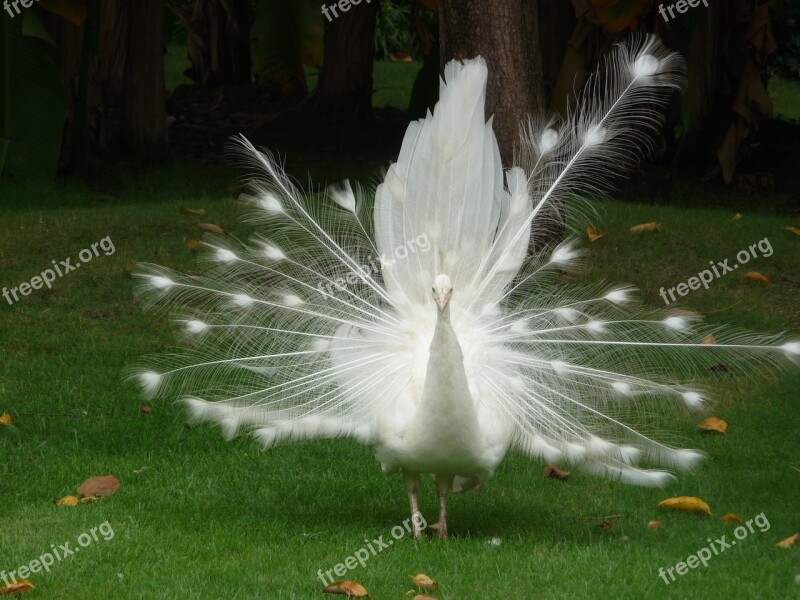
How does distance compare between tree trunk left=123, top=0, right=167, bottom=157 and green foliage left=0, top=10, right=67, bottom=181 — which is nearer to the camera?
green foliage left=0, top=10, right=67, bottom=181

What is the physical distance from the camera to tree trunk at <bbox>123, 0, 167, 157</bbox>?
10748 millimetres

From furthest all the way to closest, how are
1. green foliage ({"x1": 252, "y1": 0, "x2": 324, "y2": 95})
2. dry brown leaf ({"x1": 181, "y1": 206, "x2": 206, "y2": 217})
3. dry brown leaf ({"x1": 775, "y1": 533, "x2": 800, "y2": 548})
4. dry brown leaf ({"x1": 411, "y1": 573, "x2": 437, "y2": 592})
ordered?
green foliage ({"x1": 252, "y1": 0, "x2": 324, "y2": 95}), dry brown leaf ({"x1": 181, "y1": 206, "x2": 206, "y2": 217}), dry brown leaf ({"x1": 775, "y1": 533, "x2": 800, "y2": 548}), dry brown leaf ({"x1": 411, "y1": 573, "x2": 437, "y2": 592})

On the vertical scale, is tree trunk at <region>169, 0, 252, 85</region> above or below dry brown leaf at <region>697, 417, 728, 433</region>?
above

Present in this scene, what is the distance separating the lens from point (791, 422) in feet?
22.0

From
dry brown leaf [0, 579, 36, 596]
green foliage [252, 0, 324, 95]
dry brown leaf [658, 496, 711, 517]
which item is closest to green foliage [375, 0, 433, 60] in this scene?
green foliage [252, 0, 324, 95]

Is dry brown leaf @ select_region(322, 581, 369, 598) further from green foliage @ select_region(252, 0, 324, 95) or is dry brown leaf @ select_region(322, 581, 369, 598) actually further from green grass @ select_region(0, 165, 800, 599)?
green foliage @ select_region(252, 0, 324, 95)

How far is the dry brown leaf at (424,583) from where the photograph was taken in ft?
14.8

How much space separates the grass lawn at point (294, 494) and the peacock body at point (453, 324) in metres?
0.35

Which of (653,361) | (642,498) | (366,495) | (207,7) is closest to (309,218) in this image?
(366,495)

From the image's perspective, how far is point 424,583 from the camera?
451 centimetres

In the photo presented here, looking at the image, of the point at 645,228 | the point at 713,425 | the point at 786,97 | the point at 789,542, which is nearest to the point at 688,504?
the point at 789,542

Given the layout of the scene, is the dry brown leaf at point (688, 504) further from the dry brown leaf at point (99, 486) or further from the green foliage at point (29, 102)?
the green foliage at point (29, 102)

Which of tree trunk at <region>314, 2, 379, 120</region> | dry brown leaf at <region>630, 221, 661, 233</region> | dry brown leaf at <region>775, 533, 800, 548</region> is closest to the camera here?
dry brown leaf at <region>775, 533, 800, 548</region>

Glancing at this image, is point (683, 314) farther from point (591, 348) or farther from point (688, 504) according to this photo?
point (688, 504)
